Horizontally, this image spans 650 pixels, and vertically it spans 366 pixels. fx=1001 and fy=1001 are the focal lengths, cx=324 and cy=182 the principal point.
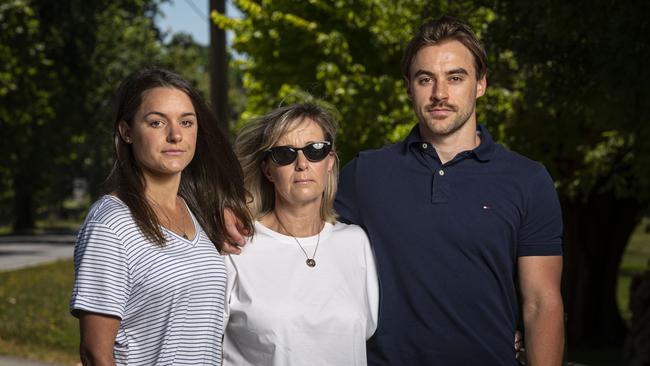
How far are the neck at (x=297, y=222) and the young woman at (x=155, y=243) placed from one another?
13cm

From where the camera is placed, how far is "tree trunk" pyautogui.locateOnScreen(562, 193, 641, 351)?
1798cm

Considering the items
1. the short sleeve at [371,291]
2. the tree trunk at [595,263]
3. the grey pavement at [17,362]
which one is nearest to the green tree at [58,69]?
the grey pavement at [17,362]

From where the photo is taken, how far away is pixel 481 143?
3721 mm

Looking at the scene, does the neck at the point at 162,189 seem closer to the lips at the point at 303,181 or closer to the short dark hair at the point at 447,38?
the lips at the point at 303,181

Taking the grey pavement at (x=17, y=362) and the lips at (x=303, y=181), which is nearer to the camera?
the lips at (x=303, y=181)

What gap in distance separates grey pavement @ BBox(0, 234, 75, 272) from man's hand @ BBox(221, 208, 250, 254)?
1954cm

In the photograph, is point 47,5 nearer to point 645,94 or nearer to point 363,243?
point 645,94

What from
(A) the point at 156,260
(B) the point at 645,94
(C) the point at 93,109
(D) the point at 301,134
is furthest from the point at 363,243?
(C) the point at 93,109

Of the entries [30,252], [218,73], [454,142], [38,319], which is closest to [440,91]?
[454,142]

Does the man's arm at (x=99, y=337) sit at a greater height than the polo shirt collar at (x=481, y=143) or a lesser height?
lesser

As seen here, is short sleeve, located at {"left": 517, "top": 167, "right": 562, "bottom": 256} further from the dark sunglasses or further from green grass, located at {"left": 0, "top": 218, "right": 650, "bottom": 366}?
green grass, located at {"left": 0, "top": 218, "right": 650, "bottom": 366}

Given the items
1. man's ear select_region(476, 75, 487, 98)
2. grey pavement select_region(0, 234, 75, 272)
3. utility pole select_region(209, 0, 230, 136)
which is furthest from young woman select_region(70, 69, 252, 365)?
grey pavement select_region(0, 234, 75, 272)

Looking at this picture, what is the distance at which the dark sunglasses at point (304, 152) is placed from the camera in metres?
3.66

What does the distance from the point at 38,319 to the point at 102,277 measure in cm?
1132
